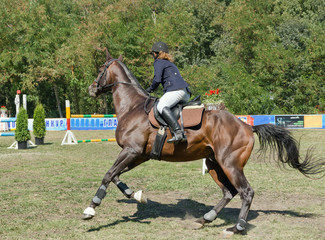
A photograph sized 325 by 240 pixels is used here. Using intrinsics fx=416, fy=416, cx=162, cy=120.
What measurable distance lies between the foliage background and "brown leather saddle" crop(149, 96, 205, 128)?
30391 millimetres

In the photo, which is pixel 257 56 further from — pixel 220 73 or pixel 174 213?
pixel 174 213

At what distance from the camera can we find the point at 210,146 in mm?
6793

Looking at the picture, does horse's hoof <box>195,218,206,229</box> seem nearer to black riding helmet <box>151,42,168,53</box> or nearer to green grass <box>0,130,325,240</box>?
green grass <box>0,130,325,240</box>

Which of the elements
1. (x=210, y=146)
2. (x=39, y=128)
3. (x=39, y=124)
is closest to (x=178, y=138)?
(x=210, y=146)

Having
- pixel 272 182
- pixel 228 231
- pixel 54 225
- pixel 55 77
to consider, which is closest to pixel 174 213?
pixel 228 231

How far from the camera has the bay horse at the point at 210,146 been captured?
257 inches

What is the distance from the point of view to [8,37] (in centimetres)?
4369

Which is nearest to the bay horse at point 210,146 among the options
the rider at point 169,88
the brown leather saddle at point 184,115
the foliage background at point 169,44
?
the brown leather saddle at point 184,115

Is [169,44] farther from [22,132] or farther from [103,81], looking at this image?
[103,81]

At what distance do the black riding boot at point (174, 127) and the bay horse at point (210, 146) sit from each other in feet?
0.57

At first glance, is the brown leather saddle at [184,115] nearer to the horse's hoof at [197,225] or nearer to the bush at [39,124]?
the horse's hoof at [197,225]

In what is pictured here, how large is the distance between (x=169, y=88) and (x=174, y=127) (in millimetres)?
697

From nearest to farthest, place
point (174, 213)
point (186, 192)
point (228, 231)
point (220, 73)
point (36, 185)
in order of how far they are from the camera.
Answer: point (228, 231)
point (174, 213)
point (186, 192)
point (36, 185)
point (220, 73)

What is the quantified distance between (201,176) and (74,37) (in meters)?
35.1
